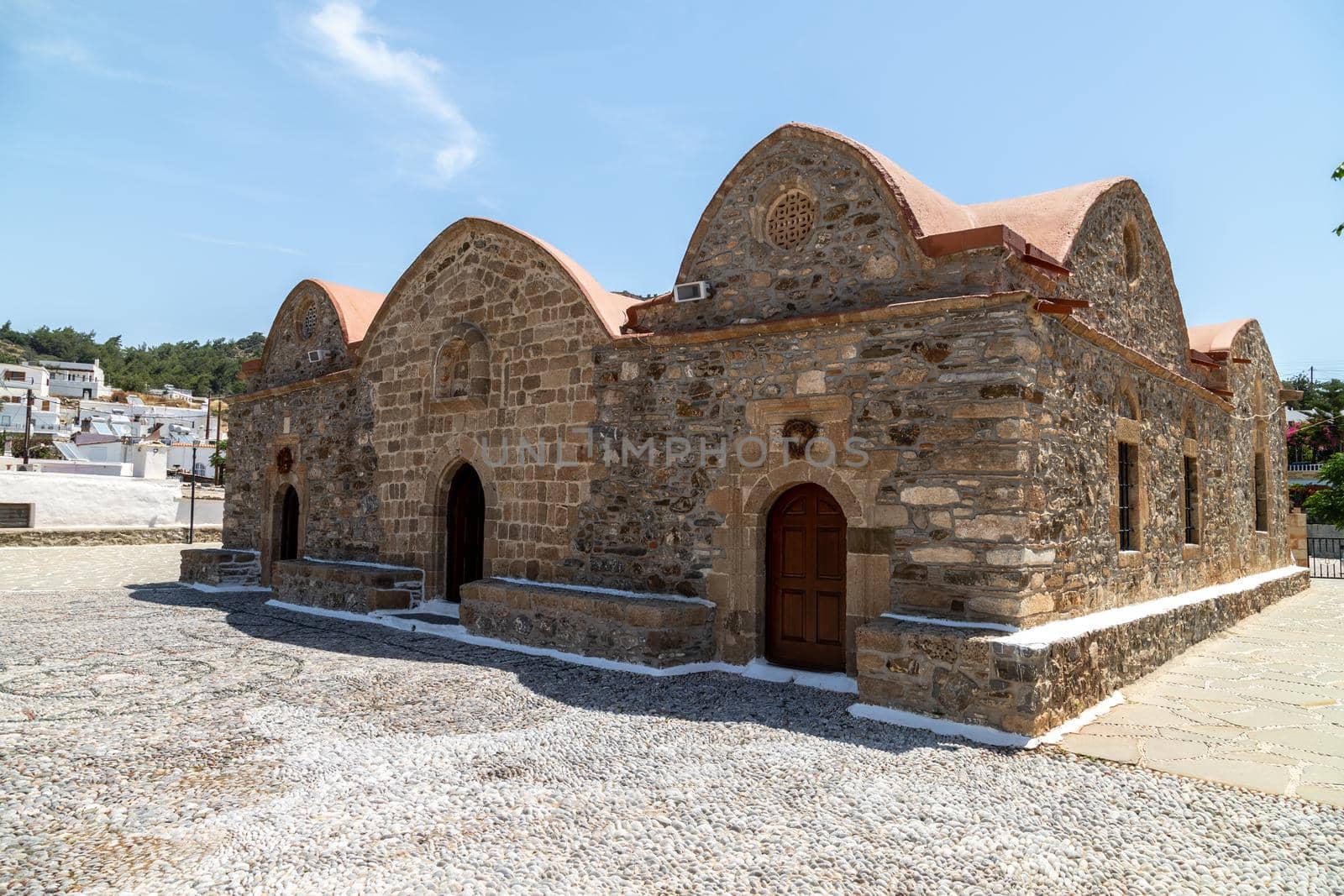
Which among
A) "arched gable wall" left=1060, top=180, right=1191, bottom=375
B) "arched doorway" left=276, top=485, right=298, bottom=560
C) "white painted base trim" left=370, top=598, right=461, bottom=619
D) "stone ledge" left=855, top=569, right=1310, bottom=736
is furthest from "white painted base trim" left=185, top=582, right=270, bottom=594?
"arched gable wall" left=1060, top=180, right=1191, bottom=375

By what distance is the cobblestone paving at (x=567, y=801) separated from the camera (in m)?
3.22

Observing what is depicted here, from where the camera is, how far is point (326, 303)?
1221cm

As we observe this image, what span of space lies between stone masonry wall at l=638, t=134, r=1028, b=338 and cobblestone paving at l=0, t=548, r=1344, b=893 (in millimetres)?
3188

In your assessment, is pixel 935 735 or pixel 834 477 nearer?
pixel 935 735

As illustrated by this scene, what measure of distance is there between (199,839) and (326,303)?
32.9ft

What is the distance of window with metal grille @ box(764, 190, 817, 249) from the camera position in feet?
23.3

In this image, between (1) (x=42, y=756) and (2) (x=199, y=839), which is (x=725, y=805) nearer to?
(2) (x=199, y=839)

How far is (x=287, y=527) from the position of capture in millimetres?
12883

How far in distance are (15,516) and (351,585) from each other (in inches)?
611

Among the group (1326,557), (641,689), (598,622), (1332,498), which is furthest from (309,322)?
(1326,557)

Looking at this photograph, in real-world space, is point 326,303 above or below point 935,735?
above

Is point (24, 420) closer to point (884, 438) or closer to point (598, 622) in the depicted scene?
point (598, 622)

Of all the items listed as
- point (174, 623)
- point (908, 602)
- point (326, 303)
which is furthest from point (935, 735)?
point (326, 303)

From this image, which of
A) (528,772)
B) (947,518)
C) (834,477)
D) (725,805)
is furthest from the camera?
(834,477)
